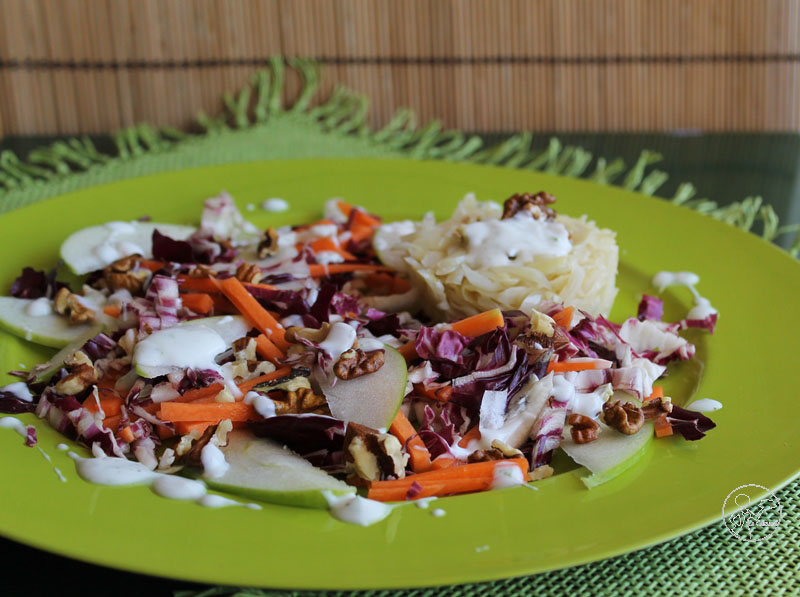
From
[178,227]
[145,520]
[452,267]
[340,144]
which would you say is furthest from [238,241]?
[145,520]

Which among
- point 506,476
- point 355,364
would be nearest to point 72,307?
point 355,364

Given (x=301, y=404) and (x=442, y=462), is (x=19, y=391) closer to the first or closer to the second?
(x=301, y=404)

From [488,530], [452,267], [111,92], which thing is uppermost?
[111,92]

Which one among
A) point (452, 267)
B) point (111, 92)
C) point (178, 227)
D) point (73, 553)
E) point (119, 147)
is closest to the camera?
point (73, 553)

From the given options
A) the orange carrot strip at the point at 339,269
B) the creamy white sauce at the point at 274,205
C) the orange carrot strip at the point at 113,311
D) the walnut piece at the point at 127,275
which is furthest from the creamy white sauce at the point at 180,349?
the creamy white sauce at the point at 274,205

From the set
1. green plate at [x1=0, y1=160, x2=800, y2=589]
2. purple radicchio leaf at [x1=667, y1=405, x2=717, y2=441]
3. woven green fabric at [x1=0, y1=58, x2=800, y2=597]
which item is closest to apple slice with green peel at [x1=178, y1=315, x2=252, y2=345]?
green plate at [x1=0, y1=160, x2=800, y2=589]

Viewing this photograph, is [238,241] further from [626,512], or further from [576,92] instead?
[576,92]

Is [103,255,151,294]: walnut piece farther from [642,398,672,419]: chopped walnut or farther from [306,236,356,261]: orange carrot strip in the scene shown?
[642,398,672,419]: chopped walnut

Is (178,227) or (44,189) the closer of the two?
(178,227)

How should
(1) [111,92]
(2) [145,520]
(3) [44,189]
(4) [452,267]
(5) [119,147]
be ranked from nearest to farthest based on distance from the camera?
1. (2) [145,520]
2. (4) [452,267]
3. (3) [44,189]
4. (5) [119,147]
5. (1) [111,92]
